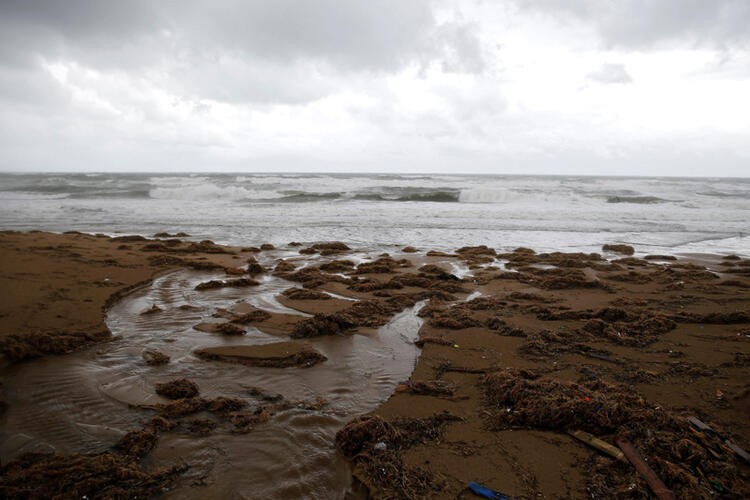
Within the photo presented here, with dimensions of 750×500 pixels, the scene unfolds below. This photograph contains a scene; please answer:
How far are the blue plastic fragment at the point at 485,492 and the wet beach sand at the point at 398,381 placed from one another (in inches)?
2.4

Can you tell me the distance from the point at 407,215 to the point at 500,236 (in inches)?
297

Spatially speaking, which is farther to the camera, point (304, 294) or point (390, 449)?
point (304, 294)

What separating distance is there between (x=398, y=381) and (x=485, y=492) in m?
1.75

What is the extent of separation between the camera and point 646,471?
288 cm

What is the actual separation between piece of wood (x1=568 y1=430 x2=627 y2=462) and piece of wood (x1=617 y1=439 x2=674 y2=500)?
49mm

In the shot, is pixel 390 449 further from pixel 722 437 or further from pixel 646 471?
pixel 722 437

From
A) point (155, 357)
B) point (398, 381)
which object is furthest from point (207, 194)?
point (398, 381)

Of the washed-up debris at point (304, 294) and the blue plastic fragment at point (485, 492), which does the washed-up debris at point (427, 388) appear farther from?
the washed-up debris at point (304, 294)

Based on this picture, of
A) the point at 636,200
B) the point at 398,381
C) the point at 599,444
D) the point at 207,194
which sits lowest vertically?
the point at 398,381

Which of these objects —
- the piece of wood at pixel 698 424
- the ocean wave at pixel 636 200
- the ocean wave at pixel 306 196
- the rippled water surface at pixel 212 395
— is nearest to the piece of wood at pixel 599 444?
the piece of wood at pixel 698 424

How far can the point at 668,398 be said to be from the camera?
13.1 ft

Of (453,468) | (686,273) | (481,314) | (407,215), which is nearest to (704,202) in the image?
(407,215)

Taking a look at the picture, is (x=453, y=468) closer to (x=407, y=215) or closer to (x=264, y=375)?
(x=264, y=375)

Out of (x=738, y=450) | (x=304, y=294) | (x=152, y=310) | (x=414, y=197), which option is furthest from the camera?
(x=414, y=197)
